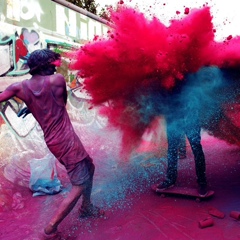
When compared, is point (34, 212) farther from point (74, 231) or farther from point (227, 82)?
point (227, 82)

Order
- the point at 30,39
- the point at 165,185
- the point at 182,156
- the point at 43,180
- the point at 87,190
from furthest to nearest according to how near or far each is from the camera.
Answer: the point at 30,39
the point at 182,156
the point at 43,180
the point at 165,185
the point at 87,190

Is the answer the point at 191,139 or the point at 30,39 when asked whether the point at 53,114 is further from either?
the point at 30,39

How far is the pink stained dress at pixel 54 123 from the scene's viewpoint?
2768 mm

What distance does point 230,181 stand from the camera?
3.70 meters

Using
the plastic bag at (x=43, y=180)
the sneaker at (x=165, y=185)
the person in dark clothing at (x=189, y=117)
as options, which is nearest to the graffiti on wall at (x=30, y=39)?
the plastic bag at (x=43, y=180)

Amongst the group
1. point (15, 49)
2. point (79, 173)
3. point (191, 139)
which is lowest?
point (79, 173)

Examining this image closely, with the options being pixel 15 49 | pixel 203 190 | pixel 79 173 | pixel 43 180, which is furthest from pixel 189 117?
pixel 15 49

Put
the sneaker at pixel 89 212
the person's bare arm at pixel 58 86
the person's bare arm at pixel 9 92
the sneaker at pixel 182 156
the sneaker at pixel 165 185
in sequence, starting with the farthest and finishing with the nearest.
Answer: the sneaker at pixel 182 156 < the sneaker at pixel 165 185 < the sneaker at pixel 89 212 < the person's bare arm at pixel 58 86 < the person's bare arm at pixel 9 92

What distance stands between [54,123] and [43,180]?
63.6 inches

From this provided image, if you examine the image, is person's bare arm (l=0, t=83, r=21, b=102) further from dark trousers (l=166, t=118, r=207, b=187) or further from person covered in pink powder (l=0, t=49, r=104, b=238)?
dark trousers (l=166, t=118, r=207, b=187)

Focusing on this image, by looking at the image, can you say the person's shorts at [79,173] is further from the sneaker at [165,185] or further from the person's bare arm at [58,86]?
the sneaker at [165,185]

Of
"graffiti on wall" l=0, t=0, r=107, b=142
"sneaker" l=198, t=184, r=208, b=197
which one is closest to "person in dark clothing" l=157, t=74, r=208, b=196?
"sneaker" l=198, t=184, r=208, b=197

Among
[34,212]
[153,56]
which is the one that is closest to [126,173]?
[34,212]

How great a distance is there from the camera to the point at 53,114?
111 inches
